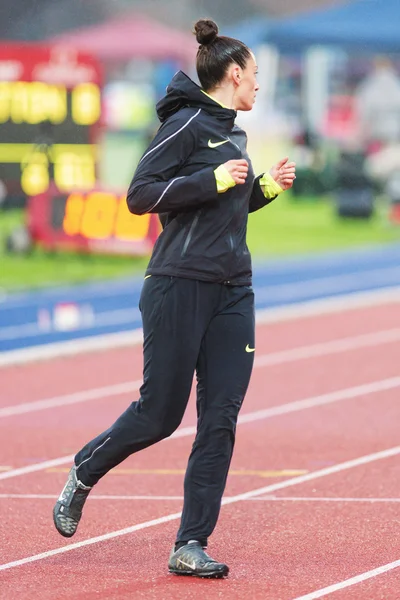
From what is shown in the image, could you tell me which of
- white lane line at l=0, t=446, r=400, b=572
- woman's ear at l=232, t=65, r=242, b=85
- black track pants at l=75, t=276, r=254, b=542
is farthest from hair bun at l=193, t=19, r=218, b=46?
white lane line at l=0, t=446, r=400, b=572

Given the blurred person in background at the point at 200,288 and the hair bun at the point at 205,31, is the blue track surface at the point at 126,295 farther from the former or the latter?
the hair bun at the point at 205,31

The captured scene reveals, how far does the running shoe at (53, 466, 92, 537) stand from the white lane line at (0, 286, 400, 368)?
618 centimetres

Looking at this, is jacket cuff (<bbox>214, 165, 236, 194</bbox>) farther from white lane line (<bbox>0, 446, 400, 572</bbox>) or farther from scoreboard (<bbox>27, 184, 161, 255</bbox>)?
scoreboard (<bbox>27, 184, 161, 255</bbox>)

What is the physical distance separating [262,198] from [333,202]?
23.7 m

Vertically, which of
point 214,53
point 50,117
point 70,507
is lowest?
point 70,507

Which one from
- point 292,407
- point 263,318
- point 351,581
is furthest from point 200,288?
point 263,318

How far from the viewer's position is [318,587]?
186 inches

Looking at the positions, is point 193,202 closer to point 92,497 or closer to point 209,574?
point 209,574

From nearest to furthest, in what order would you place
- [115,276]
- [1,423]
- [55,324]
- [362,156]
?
[1,423]
[55,324]
[115,276]
[362,156]

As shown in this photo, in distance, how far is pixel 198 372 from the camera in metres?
5.02

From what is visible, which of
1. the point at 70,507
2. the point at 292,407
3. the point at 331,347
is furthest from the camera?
the point at 331,347

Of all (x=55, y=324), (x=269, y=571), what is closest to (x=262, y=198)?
(x=269, y=571)

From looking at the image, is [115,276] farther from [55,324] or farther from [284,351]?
[284,351]

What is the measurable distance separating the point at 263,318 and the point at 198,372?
357 inches
